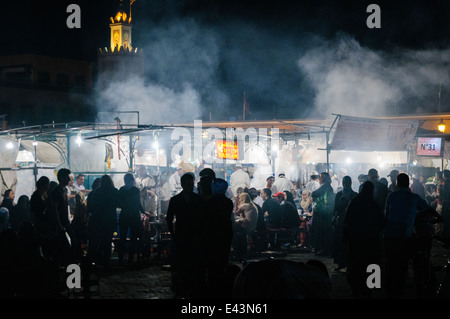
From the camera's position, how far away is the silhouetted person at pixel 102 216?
9602 mm

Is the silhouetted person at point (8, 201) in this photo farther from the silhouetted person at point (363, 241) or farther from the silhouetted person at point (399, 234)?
the silhouetted person at point (399, 234)

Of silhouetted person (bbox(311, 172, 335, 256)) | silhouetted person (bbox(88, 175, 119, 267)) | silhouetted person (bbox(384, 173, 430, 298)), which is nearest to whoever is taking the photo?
silhouetted person (bbox(384, 173, 430, 298))

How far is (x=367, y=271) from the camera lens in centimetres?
764

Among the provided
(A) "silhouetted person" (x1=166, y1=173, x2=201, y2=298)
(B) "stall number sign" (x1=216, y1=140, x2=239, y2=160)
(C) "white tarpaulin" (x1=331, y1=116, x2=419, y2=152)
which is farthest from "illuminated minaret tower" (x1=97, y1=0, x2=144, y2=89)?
(A) "silhouetted person" (x1=166, y1=173, x2=201, y2=298)

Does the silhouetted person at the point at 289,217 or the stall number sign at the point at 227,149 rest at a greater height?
the stall number sign at the point at 227,149

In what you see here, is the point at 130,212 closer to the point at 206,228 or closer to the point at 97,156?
the point at 206,228

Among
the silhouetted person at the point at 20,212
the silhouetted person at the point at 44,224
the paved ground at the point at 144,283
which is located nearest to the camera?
the paved ground at the point at 144,283

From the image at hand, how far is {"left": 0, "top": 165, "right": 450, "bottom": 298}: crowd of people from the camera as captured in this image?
6688 mm

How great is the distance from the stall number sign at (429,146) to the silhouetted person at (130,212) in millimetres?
10928

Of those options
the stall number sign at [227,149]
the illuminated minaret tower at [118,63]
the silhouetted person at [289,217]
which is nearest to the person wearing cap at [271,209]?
the silhouetted person at [289,217]

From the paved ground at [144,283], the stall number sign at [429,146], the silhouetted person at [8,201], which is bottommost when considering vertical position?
the paved ground at [144,283]

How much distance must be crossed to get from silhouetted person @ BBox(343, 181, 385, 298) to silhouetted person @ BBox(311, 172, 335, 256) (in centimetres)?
405

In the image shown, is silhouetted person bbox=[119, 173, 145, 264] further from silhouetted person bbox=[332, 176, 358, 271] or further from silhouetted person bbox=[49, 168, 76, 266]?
silhouetted person bbox=[332, 176, 358, 271]
